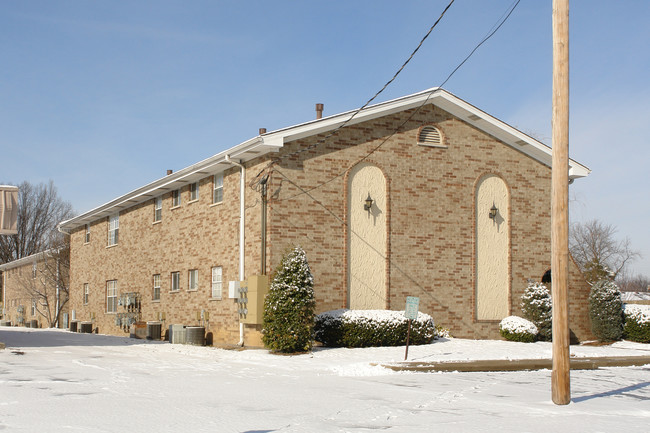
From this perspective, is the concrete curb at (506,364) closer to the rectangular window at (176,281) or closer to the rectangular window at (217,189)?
the rectangular window at (217,189)

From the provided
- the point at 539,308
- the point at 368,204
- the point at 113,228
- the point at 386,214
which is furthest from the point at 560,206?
the point at 113,228

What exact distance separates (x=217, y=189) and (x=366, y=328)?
8.13 metres

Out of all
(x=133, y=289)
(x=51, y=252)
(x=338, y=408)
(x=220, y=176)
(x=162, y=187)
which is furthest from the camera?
(x=51, y=252)

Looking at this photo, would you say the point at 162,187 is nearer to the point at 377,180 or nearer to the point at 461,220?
the point at 377,180

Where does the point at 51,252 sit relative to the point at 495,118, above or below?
below

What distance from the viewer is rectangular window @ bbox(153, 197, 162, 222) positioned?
30.2 m

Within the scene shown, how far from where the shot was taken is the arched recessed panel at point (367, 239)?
22641mm

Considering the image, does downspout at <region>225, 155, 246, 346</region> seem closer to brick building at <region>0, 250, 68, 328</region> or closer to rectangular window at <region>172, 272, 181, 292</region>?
rectangular window at <region>172, 272, 181, 292</region>

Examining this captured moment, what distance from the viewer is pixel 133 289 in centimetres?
3222

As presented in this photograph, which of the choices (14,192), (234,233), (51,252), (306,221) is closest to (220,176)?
(234,233)

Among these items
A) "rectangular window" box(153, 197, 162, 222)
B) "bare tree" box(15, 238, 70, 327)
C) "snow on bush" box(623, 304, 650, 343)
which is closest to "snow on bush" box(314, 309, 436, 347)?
"snow on bush" box(623, 304, 650, 343)

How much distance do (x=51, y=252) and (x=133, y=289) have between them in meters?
17.1

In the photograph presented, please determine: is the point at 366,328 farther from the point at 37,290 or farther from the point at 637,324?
the point at 37,290

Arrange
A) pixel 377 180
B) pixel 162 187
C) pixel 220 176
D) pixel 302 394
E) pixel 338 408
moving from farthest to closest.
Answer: pixel 162 187 < pixel 220 176 < pixel 377 180 < pixel 302 394 < pixel 338 408
